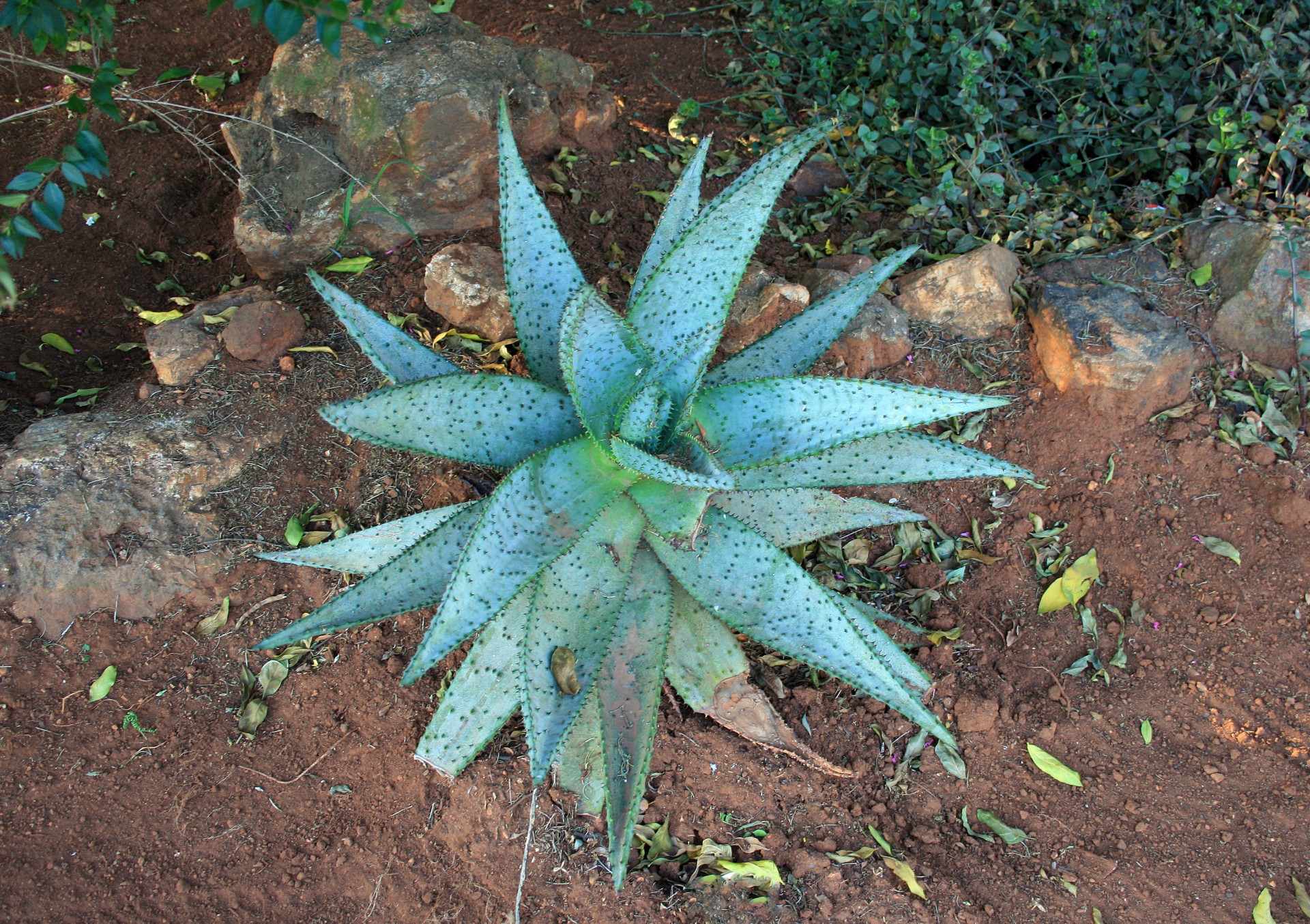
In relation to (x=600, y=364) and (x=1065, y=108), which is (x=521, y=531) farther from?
(x=1065, y=108)

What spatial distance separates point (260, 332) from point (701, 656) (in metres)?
1.64

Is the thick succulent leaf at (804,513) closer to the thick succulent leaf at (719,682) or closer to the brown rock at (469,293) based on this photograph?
the thick succulent leaf at (719,682)

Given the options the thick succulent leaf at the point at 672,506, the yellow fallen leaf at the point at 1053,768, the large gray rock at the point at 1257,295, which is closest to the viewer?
the thick succulent leaf at the point at 672,506

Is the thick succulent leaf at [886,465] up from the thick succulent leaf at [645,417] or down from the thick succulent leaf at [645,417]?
down

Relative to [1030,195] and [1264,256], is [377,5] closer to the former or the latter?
[1030,195]

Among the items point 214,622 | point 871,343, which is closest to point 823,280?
point 871,343

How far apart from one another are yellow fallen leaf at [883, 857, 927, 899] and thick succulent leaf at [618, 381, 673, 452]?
1174 mm

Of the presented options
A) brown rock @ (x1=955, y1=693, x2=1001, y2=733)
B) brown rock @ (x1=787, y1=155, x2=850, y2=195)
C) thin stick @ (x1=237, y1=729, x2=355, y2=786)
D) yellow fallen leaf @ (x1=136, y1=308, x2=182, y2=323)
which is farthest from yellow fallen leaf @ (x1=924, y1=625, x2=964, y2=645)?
yellow fallen leaf @ (x1=136, y1=308, x2=182, y2=323)

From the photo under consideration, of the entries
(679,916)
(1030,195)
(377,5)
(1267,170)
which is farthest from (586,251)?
(1267,170)

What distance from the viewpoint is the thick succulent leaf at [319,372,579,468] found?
1.80m

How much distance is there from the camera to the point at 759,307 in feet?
9.21

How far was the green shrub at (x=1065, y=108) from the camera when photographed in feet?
10.0

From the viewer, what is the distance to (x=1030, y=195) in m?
3.14

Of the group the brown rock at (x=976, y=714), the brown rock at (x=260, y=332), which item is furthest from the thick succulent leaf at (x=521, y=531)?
the brown rock at (x=260, y=332)
